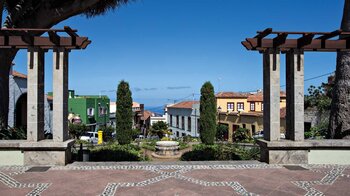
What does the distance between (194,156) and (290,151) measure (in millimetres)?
4709

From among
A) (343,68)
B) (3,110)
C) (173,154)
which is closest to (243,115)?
(173,154)

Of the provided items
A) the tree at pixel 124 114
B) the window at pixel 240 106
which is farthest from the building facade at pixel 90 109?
the tree at pixel 124 114

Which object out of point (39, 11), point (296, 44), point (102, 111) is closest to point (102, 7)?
point (39, 11)

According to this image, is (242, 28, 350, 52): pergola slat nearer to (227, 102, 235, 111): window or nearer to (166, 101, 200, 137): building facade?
(227, 102, 235, 111): window

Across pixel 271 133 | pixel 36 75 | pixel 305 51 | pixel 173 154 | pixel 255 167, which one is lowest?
pixel 173 154

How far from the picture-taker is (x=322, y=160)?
7012mm

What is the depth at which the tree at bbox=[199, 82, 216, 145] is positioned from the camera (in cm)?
1667

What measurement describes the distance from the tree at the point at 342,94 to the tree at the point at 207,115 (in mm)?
8830

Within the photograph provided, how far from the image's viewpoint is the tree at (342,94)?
8.02 metres

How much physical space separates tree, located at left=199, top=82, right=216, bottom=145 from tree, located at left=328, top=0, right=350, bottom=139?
348 inches

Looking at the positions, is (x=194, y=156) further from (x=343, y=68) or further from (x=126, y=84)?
(x=126, y=84)

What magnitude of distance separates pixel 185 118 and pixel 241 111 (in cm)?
943

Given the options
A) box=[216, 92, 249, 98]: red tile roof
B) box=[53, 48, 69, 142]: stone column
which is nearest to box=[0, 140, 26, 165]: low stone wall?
box=[53, 48, 69, 142]: stone column

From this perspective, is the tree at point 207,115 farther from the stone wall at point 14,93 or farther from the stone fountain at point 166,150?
the stone wall at point 14,93
